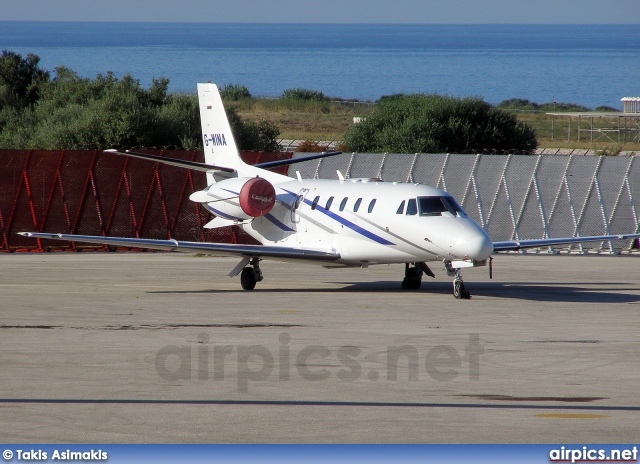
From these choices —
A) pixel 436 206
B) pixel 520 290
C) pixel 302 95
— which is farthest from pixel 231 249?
pixel 302 95

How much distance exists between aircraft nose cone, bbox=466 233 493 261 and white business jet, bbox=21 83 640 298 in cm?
2

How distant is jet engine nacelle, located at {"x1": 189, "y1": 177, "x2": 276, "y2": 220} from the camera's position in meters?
23.2

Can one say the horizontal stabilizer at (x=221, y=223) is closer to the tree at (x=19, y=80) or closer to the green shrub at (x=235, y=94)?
the tree at (x=19, y=80)

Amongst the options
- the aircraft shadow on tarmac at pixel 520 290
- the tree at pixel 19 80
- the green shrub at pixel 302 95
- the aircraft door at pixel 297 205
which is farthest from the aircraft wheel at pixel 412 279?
the green shrub at pixel 302 95

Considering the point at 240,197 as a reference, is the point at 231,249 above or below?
below

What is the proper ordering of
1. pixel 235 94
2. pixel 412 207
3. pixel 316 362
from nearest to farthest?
pixel 316 362 → pixel 412 207 → pixel 235 94

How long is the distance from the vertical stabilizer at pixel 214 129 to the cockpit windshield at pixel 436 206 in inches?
285

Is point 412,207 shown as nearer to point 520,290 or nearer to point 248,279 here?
point 520,290

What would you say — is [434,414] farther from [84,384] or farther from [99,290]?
[99,290]

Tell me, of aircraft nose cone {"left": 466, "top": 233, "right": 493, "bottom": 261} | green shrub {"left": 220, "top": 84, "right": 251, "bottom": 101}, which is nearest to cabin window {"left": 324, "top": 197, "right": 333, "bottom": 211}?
aircraft nose cone {"left": 466, "top": 233, "right": 493, "bottom": 261}

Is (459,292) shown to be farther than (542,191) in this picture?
No

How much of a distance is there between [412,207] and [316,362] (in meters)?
8.37

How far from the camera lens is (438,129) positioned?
4616 cm

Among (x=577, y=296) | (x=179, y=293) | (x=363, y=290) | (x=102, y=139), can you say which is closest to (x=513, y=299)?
(x=577, y=296)
